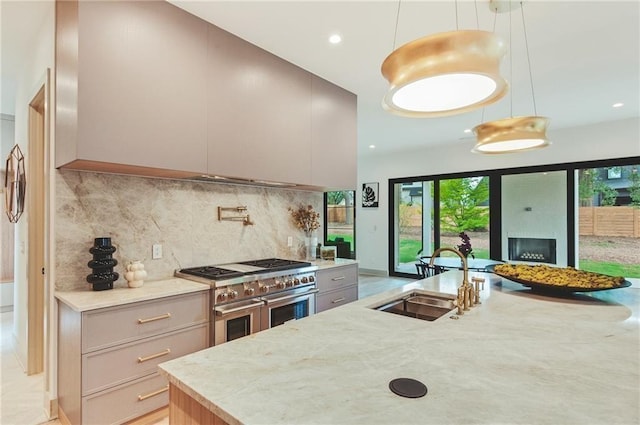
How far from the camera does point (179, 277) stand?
2.53 m

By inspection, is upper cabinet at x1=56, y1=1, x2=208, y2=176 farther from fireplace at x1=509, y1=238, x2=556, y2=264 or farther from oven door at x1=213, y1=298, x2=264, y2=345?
fireplace at x1=509, y1=238, x2=556, y2=264

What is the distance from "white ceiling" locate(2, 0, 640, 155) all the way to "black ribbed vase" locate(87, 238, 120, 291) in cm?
166

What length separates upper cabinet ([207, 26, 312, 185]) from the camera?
242cm

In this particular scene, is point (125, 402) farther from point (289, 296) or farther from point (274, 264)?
point (274, 264)

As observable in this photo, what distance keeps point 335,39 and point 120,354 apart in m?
2.62

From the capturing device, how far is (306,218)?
3656 mm

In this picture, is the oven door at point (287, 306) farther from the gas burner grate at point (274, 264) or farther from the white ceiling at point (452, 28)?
the white ceiling at point (452, 28)

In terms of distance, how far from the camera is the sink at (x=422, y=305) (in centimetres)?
196

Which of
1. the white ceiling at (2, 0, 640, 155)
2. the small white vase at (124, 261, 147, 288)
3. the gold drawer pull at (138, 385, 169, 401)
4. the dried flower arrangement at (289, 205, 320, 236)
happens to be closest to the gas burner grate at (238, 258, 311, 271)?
the dried flower arrangement at (289, 205, 320, 236)

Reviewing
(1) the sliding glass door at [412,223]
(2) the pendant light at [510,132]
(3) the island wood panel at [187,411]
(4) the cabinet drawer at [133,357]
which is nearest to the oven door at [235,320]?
(4) the cabinet drawer at [133,357]

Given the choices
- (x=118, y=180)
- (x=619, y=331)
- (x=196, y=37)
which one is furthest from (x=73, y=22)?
(x=619, y=331)

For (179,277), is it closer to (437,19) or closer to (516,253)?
(437,19)

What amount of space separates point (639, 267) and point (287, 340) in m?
5.84

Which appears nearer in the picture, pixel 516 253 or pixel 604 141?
pixel 604 141
